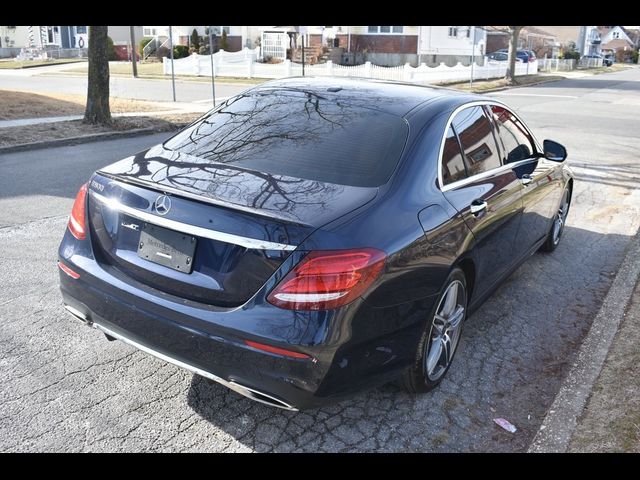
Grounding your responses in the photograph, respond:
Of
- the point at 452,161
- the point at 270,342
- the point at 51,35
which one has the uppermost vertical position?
the point at 51,35

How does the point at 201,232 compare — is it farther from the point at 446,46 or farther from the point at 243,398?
the point at 446,46

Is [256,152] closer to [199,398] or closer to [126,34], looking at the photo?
[199,398]

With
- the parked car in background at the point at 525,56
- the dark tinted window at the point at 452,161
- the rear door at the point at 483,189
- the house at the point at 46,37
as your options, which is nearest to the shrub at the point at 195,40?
the house at the point at 46,37

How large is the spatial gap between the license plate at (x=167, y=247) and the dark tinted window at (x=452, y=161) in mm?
1485

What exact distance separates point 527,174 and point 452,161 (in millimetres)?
1277

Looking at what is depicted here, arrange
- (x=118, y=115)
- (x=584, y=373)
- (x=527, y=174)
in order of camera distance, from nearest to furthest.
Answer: (x=584, y=373) → (x=527, y=174) → (x=118, y=115)

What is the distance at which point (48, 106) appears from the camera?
15.8 meters

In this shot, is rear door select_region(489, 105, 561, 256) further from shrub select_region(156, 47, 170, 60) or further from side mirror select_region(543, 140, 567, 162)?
shrub select_region(156, 47, 170, 60)

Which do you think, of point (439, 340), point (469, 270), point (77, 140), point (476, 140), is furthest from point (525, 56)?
point (439, 340)

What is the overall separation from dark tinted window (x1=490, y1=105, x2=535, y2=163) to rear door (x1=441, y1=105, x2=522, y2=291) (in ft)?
0.63

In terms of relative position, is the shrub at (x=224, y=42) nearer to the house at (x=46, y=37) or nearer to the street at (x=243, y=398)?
the house at (x=46, y=37)

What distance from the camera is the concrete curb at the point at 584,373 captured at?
3.04 meters
